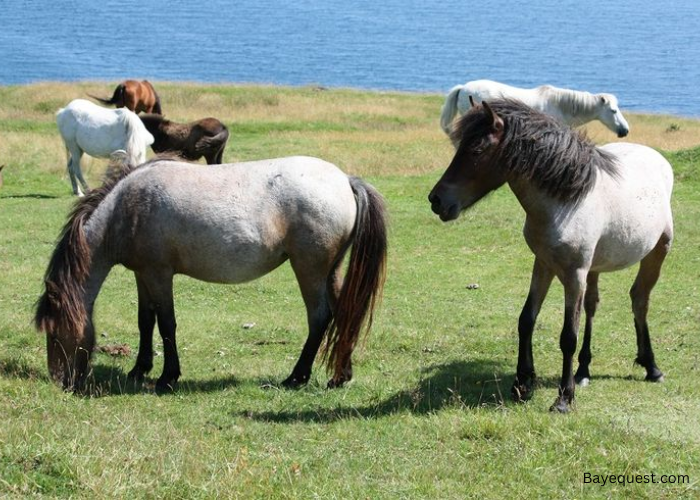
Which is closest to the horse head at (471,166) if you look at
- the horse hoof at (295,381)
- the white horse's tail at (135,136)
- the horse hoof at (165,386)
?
the horse hoof at (295,381)

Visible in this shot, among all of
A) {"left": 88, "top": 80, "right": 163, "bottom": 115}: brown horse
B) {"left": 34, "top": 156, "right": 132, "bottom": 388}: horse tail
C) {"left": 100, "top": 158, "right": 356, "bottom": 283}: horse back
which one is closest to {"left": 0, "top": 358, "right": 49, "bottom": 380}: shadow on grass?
{"left": 34, "top": 156, "right": 132, "bottom": 388}: horse tail

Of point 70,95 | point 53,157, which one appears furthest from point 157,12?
point 53,157

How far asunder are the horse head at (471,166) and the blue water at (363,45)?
142ft

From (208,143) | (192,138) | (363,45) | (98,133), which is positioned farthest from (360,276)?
(363,45)

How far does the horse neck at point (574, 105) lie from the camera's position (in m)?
19.7

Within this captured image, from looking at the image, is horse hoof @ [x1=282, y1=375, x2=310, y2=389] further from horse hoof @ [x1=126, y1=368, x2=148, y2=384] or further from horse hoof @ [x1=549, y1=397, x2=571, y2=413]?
horse hoof @ [x1=549, y1=397, x2=571, y2=413]

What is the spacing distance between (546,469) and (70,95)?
32149mm

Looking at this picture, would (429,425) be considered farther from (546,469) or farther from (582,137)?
(582,137)

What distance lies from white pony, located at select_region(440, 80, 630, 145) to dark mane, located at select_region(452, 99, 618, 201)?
42.3ft

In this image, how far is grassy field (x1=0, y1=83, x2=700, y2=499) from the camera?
506 cm

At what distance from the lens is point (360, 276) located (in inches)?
296

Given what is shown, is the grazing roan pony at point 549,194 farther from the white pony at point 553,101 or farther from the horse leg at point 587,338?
the white pony at point 553,101

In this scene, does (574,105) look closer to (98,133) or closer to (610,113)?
(610,113)

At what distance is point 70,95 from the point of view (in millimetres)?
34375
